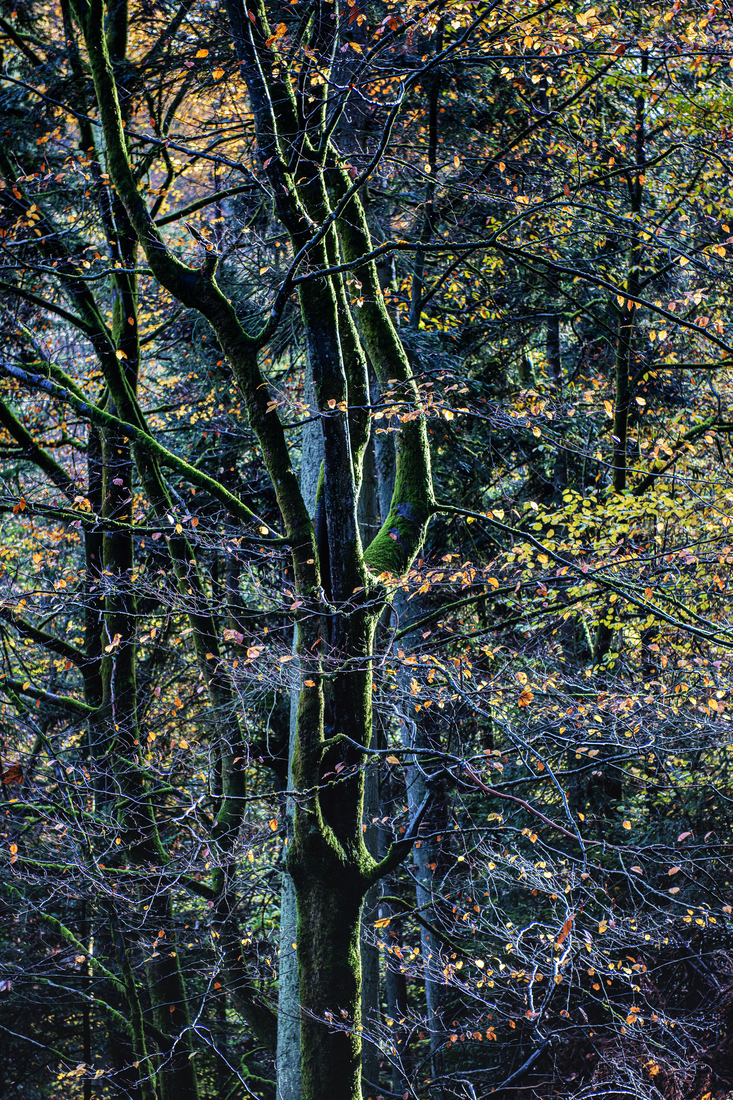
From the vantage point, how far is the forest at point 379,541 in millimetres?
5602

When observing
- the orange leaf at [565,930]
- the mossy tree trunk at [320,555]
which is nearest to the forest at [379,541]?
the mossy tree trunk at [320,555]

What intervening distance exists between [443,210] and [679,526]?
14.5ft

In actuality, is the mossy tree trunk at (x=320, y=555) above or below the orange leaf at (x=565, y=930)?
above

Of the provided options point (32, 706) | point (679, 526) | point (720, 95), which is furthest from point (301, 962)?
point (720, 95)

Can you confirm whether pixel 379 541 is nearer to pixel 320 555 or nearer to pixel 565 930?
pixel 320 555

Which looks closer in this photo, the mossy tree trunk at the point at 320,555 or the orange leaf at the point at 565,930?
the orange leaf at the point at 565,930

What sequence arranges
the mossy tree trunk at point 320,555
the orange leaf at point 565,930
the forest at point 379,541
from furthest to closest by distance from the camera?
1. the forest at point 379,541
2. the mossy tree trunk at point 320,555
3. the orange leaf at point 565,930

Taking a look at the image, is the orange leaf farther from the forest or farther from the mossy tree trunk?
the mossy tree trunk

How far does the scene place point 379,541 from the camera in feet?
20.5

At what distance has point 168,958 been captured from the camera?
8281 mm

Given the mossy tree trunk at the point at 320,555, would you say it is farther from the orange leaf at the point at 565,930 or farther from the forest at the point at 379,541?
the orange leaf at the point at 565,930

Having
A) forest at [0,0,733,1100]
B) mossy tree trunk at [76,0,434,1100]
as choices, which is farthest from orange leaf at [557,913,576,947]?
mossy tree trunk at [76,0,434,1100]

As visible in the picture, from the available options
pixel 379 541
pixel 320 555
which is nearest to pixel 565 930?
pixel 320 555

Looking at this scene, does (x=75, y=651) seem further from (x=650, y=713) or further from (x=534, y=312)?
(x=534, y=312)
